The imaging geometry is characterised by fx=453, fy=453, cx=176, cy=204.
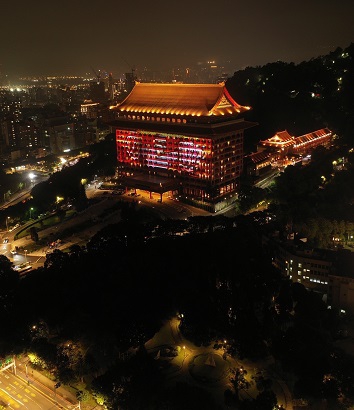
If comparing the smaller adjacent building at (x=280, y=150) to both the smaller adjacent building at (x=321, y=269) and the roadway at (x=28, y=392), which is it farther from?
the roadway at (x=28, y=392)

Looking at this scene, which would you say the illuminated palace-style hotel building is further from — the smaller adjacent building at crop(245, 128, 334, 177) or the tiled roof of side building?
the tiled roof of side building

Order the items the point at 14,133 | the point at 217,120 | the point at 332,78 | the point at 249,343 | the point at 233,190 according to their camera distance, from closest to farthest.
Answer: the point at 249,343 → the point at 217,120 → the point at 233,190 → the point at 332,78 → the point at 14,133

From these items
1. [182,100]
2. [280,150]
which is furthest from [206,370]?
[280,150]

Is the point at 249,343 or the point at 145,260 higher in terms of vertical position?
the point at 145,260

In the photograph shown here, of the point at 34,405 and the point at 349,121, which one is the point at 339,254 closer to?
the point at 34,405

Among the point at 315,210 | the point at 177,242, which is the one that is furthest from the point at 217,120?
the point at 177,242

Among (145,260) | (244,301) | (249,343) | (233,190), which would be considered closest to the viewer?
(249,343)

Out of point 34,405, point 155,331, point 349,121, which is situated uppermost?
point 349,121

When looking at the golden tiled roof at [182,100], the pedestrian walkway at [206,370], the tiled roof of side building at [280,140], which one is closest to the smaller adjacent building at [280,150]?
the tiled roof of side building at [280,140]
